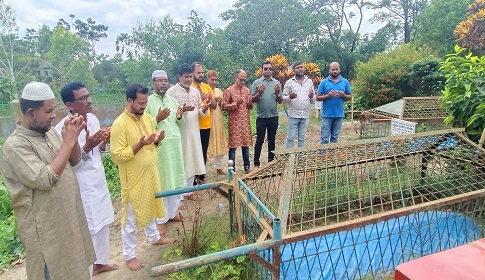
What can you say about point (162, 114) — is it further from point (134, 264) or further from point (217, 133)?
point (217, 133)

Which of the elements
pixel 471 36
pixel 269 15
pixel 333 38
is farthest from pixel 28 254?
pixel 333 38

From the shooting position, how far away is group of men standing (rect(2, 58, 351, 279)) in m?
1.94

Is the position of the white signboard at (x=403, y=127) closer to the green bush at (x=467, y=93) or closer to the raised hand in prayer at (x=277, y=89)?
the green bush at (x=467, y=93)

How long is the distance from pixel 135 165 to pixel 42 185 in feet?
3.44

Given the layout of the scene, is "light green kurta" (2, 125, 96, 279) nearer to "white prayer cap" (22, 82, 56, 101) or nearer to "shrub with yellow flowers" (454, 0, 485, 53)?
"white prayer cap" (22, 82, 56, 101)

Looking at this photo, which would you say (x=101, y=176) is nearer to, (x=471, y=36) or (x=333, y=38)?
(x=471, y=36)

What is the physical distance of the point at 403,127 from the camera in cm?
504

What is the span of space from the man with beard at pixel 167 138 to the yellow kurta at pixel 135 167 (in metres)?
0.53

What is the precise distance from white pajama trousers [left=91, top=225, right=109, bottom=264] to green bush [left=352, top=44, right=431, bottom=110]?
1134 centimetres

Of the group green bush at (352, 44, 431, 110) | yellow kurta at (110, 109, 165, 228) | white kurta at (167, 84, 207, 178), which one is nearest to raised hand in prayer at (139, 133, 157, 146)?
yellow kurta at (110, 109, 165, 228)

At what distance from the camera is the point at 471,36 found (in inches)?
245

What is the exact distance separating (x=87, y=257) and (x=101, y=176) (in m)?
0.67

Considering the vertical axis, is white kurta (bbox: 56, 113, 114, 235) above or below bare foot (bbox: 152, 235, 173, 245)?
above

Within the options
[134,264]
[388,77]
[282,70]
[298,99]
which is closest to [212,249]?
[134,264]
